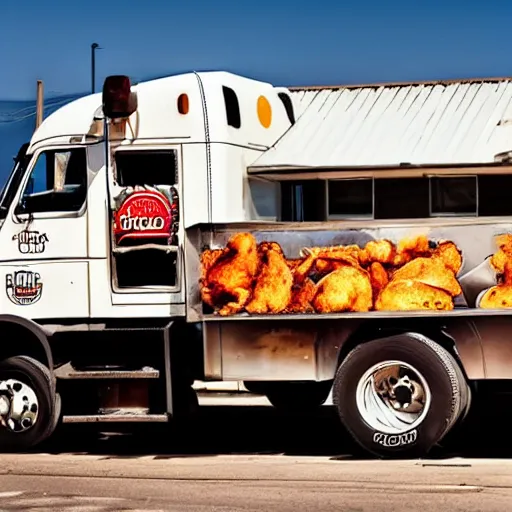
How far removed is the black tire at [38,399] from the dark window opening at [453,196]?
6.79 m

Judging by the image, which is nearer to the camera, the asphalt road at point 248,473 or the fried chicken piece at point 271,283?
the asphalt road at point 248,473

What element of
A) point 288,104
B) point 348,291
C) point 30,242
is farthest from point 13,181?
point 348,291

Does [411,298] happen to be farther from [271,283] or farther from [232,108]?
[232,108]

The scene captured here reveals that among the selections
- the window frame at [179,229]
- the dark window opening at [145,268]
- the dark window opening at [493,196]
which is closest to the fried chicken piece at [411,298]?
the window frame at [179,229]

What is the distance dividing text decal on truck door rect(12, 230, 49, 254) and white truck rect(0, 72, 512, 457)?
17 millimetres

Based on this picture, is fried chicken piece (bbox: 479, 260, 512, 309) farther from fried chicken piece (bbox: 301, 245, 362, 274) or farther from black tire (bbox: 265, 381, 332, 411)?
black tire (bbox: 265, 381, 332, 411)

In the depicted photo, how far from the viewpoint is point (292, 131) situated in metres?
16.9

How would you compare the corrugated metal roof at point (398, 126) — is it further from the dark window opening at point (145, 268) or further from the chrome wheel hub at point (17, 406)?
the chrome wheel hub at point (17, 406)

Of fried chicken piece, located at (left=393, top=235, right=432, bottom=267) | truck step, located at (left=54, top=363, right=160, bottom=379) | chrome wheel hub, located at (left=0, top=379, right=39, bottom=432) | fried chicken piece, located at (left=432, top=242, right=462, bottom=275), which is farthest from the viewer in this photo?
chrome wheel hub, located at (left=0, top=379, right=39, bottom=432)

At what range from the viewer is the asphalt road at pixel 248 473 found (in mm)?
10734

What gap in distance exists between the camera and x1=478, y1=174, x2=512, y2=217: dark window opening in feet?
63.7

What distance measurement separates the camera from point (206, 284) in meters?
14.2

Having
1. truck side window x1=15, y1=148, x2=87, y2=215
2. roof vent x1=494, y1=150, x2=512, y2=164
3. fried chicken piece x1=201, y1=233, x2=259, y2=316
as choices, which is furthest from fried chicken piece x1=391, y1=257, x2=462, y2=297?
roof vent x1=494, y1=150, x2=512, y2=164

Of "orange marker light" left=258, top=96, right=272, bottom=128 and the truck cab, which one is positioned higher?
"orange marker light" left=258, top=96, right=272, bottom=128
